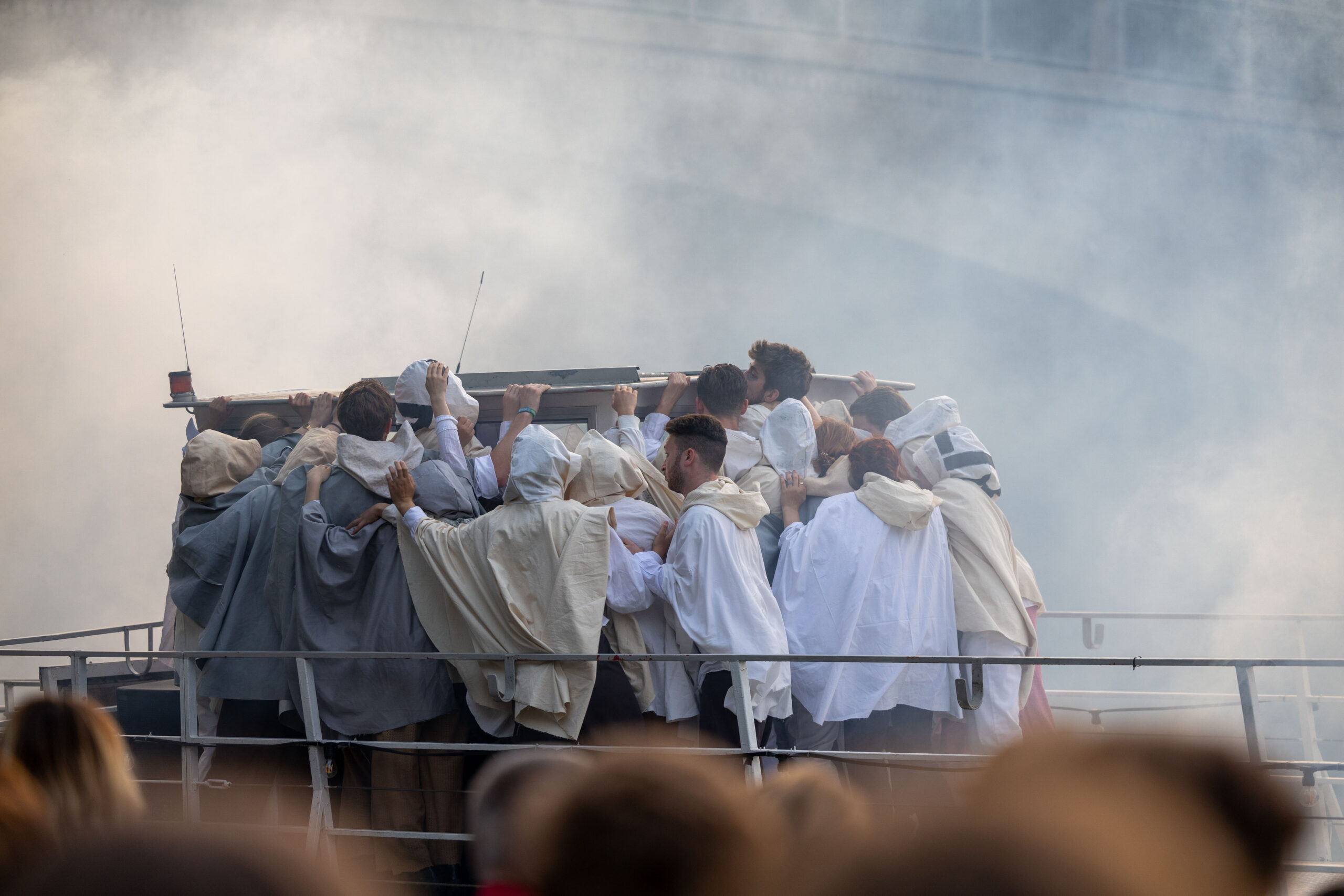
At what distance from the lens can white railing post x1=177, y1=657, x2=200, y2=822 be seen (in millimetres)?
4051

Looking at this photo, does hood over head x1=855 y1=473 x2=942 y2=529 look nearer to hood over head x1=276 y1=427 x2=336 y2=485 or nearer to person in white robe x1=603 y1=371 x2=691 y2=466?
person in white robe x1=603 y1=371 x2=691 y2=466

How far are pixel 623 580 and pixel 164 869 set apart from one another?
3.39m

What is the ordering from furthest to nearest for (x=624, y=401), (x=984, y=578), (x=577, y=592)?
1. (x=624, y=401)
2. (x=984, y=578)
3. (x=577, y=592)

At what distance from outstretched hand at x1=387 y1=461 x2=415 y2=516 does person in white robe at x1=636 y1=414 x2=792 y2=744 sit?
1.03 metres

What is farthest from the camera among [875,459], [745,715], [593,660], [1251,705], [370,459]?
[875,459]

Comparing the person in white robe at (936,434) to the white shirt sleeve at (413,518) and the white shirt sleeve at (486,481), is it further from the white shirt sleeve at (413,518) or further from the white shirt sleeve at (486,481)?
the white shirt sleeve at (413,518)

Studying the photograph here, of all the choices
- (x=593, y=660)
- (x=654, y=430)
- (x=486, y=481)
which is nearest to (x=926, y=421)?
(x=654, y=430)

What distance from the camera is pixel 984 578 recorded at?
423 cm

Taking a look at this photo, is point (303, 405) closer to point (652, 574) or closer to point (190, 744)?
point (190, 744)

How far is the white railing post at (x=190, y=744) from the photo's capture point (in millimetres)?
4051

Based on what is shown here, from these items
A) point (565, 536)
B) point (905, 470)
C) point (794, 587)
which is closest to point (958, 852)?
point (565, 536)

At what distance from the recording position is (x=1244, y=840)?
0.82m

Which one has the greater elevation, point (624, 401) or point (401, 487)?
point (624, 401)

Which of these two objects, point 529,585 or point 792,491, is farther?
point 792,491
